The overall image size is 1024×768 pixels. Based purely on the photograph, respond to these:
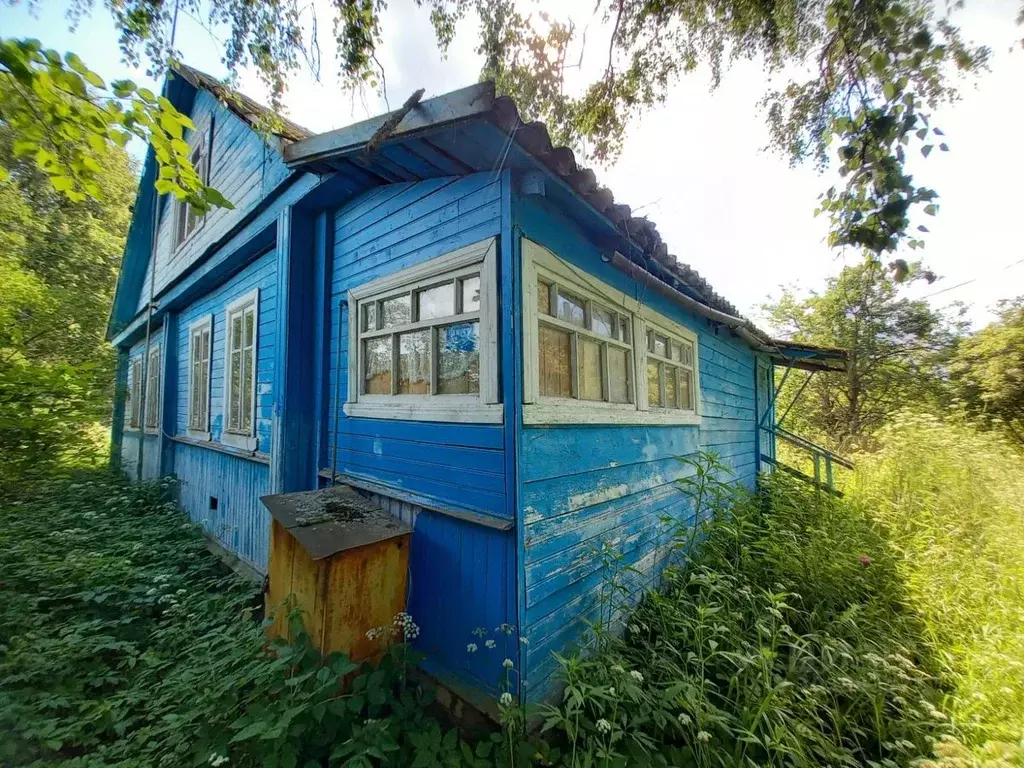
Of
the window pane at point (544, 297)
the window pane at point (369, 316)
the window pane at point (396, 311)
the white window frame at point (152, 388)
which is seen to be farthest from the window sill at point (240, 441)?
the white window frame at point (152, 388)

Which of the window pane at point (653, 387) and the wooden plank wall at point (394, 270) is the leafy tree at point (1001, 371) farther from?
the wooden plank wall at point (394, 270)

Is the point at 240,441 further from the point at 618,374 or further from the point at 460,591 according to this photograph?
the point at 618,374

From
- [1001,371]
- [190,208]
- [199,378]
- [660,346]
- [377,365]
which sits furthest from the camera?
[1001,371]

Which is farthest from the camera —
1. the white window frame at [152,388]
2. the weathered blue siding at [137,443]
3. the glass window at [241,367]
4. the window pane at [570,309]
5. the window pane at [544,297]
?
the white window frame at [152,388]

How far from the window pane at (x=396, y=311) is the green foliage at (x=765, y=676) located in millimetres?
2487

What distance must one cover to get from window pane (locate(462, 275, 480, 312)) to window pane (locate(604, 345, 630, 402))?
128cm

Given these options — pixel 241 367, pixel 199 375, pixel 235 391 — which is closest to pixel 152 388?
pixel 199 375

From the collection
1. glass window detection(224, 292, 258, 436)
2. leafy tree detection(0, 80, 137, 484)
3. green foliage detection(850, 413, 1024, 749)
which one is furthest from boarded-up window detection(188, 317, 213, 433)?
green foliage detection(850, 413, 1024, 749)

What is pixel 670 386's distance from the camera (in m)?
4.44

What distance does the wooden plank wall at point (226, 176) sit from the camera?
4434 mm

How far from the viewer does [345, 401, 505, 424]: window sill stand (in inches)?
93.0

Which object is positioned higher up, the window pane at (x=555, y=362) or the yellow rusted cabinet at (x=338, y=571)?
the window pane at (x=555, y=362)

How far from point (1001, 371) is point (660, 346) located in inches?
576

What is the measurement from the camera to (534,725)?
2.23 metres
